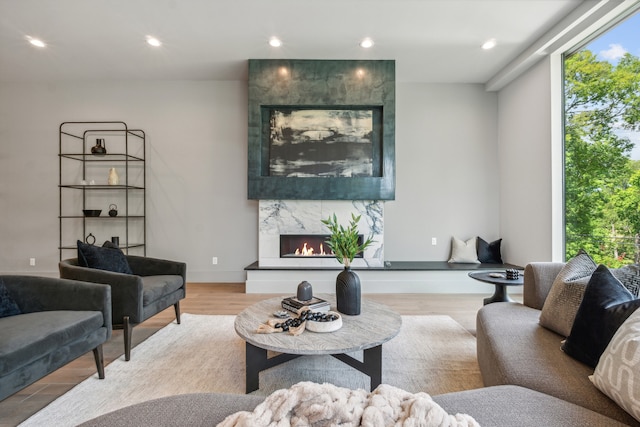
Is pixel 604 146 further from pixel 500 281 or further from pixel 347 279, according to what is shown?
pixel 347 279

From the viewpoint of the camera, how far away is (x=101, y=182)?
4.82 metres

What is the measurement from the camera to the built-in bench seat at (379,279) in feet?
13.7

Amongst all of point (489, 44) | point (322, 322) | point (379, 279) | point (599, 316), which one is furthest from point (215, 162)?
point (599, 316)

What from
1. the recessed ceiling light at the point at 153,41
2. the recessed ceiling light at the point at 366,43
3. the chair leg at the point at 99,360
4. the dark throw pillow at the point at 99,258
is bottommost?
the chair leg at the point at 99,360

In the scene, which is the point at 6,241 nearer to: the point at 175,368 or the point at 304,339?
the point at 175,368

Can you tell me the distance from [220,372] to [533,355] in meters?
1.85

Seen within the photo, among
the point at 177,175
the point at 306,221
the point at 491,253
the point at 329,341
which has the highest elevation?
the point at 177,175

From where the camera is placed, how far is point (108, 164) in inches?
190

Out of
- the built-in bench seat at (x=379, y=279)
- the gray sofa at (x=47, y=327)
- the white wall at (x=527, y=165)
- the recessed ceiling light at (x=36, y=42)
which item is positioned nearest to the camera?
the gray sofa at (x=47, y=327)

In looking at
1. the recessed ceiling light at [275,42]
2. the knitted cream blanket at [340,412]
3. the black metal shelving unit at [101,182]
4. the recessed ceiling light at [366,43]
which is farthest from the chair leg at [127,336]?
the recessed ceiling light at [366,43]

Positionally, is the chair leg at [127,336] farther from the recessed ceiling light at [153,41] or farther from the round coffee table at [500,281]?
the recessed ceiling light at [153,41]

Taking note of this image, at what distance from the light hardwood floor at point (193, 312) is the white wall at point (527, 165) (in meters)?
0.83

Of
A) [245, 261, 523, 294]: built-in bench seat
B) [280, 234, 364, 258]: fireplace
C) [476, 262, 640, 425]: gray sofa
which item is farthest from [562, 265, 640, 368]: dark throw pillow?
[280, 234, 364, 258]: fireplace

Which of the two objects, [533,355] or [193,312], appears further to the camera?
[193,312]
